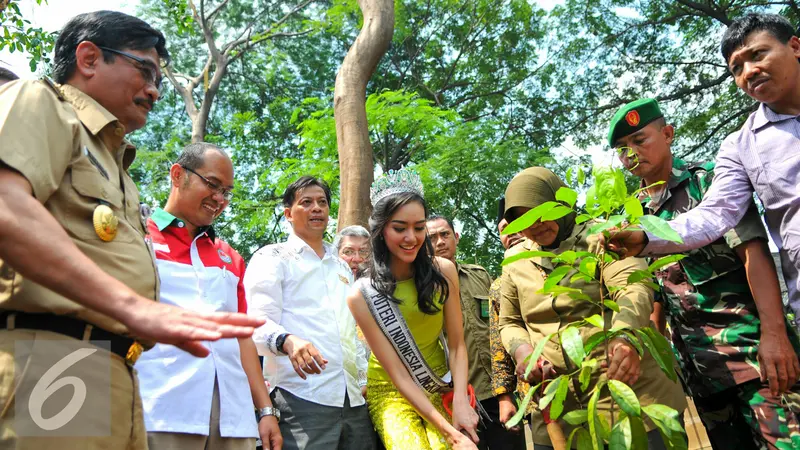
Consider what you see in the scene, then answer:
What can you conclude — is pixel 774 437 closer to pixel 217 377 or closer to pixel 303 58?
pixel 217 377

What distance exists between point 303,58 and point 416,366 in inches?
734

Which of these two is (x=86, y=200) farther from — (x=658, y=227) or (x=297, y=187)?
(x=297, y=187)

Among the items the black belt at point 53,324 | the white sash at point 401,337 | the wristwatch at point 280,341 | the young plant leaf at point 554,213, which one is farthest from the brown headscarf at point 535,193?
the black belt at point 53,324

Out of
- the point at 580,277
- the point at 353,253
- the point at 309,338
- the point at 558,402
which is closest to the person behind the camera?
the point at 558,402

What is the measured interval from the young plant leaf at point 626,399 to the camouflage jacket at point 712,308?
2.55 feet

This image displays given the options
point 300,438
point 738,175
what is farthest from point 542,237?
point 300,438

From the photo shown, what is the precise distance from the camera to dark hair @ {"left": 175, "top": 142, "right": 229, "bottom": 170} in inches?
130

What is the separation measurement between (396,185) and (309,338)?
98 cm

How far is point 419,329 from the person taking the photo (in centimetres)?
346

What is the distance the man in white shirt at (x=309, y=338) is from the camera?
345 centimetres

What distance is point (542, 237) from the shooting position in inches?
127

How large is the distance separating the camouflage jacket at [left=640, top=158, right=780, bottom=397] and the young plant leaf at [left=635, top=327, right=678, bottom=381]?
472 millimetres

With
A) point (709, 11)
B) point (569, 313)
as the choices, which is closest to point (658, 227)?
point (569, 313)

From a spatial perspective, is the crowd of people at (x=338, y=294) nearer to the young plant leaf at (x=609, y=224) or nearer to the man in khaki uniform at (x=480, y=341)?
the man in khaki uniform at (x=480, y=341)
